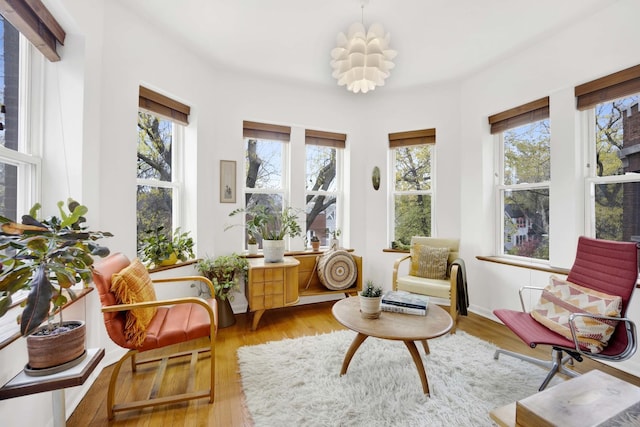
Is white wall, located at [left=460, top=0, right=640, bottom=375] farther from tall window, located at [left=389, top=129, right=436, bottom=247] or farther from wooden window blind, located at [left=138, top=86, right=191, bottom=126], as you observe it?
wooden window blind, located at [left=138, top=86, right=191, bottom=126]

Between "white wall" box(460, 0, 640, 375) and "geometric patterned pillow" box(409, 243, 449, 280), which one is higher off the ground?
"white wall" box(460, 0, 640, 375)

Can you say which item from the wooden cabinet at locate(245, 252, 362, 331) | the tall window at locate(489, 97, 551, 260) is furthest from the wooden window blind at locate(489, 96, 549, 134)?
the wooden cabinet at locate(245, 252, 362, 331)

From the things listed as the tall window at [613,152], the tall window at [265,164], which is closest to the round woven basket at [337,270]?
the tall window at [265,164]

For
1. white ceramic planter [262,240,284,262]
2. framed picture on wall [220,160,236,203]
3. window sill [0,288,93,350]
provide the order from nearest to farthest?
window sill [0,288,93,350] → white ceramic planter [262,240,284,262] → framed picture on wall [220,160,236,203]

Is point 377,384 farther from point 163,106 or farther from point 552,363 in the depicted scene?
point 163,106

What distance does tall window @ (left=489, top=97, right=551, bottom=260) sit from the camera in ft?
9.41

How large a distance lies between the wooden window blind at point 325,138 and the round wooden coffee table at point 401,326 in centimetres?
233

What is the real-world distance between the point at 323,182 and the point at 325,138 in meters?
0.59

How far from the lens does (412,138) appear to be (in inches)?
149

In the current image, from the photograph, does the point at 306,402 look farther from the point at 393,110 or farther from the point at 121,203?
the point at 393,110

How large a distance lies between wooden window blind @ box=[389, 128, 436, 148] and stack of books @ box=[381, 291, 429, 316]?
7.47 feet

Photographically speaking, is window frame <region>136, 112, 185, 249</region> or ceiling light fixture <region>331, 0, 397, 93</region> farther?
window frame <region>136, 112, 185, 249</region>

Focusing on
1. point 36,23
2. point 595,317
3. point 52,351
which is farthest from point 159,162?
point 595,317

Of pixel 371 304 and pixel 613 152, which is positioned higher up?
pixel 613 152
